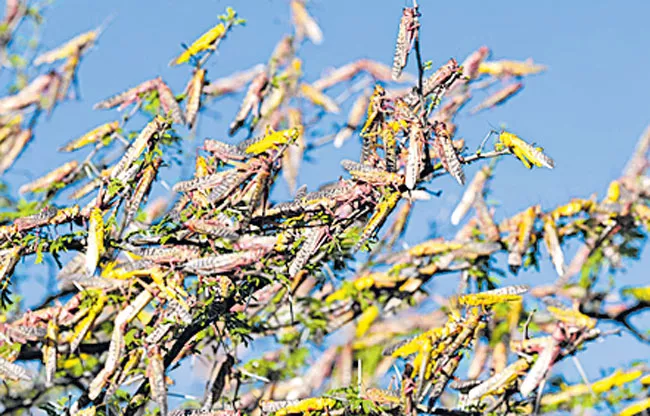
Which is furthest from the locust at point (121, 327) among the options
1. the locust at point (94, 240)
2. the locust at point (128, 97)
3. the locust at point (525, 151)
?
the locust at point (128, 97)

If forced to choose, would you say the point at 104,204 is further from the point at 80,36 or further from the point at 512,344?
the point at 80,36

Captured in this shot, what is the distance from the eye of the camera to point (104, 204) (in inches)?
94.9

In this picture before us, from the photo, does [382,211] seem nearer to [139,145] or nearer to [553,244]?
[139,145]

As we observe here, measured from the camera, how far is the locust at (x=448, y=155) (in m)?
2.14

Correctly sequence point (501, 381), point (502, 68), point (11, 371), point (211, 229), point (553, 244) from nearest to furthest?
point (211, 229), point (11, 371), point (501, 381), point (553, 244), point (502, 68)

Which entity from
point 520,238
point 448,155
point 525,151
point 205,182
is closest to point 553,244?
point 520,238

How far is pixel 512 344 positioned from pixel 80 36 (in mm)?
2909

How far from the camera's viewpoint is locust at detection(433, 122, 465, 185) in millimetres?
2145

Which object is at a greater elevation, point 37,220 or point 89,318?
point 37,220

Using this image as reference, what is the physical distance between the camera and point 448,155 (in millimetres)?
2156

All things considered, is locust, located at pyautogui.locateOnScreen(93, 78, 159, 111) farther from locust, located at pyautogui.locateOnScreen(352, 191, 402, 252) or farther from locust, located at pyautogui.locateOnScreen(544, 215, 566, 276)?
locust, located at pyautogui.locateOnScreen(544, 215, 566, 276)

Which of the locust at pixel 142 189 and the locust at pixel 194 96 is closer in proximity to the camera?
the locust at pixel 142 189

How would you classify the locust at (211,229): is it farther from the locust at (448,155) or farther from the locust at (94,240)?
the locust at (448,155)

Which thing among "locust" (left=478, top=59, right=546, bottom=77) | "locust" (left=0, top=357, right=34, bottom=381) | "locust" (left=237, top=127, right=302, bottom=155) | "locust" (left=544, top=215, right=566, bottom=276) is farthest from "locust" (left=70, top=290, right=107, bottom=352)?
"locust" (left=478, top=59, right=546, bottom=77)
